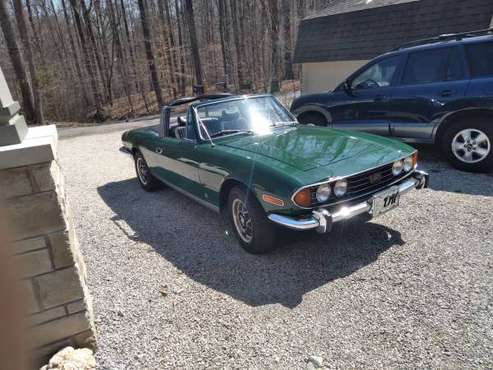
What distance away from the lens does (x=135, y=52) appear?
79.0 feet

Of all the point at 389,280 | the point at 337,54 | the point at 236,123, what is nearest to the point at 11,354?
the point at 389,280

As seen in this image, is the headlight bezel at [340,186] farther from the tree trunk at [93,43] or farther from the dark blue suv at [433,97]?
the tree trunk at [93,43]

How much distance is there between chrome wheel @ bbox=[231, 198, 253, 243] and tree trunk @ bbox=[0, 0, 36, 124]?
617 inches

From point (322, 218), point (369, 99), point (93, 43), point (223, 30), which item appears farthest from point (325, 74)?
point (93, 43)

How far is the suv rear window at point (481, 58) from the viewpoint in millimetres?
5039

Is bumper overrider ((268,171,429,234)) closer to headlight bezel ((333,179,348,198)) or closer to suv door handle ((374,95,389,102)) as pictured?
headlight bezel ((333,179,348,198))

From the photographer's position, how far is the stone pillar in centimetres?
215

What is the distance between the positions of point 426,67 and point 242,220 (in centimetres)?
430

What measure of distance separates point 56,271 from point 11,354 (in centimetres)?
55

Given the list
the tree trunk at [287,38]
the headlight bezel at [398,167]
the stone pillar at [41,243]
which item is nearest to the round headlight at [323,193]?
the headlight bezel at [398,167]

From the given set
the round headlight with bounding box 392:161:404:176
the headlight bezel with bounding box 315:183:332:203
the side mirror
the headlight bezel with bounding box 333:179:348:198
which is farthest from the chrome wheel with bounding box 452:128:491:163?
the headlight bezel with bounding box 315:183:332:203

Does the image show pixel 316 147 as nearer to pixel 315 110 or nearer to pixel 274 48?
pixel 315 110

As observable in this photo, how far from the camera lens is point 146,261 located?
3.63 m

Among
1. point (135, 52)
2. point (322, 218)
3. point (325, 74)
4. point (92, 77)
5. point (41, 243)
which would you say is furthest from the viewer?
point (135, 52)
